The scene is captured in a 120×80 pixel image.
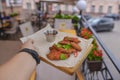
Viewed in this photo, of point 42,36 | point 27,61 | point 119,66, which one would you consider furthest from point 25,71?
point 119,66

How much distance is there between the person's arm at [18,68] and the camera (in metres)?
0.61

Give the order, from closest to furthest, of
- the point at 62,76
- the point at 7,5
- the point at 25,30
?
the point at 62,76
the point at 25,30
the point at 7,5

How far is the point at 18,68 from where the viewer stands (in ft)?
2.12

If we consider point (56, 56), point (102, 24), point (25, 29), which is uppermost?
point (56, 56)

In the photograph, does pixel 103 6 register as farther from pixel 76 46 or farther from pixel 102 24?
pixel 76 46

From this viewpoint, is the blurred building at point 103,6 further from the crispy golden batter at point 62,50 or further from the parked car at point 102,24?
the crispy golden batter at point 62,50

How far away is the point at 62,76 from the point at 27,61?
4.26 ft

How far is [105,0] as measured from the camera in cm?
1538

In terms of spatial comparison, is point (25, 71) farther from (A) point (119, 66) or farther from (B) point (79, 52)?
(A) point (119, 66)

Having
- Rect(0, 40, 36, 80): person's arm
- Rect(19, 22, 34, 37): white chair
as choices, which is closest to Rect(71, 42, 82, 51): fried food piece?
Rect(0, 40, 36, 80): person's arm

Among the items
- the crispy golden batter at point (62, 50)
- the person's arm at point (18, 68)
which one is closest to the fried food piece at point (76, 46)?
the crispy golden batter at point (62, 50)

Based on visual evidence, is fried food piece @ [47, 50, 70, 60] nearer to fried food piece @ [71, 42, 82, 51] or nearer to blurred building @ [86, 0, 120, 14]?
fried food piece @ [71, 42, 82, 51]

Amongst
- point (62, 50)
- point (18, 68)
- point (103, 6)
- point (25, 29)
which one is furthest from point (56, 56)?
point (103, 6)

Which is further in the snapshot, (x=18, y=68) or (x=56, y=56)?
(x=56, y=56)
